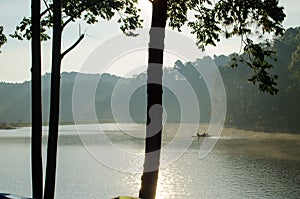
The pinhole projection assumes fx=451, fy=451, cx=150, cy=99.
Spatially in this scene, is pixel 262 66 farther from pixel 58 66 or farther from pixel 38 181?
pixel 38 181

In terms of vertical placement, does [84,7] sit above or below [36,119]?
above

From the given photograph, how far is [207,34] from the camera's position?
11297 mm

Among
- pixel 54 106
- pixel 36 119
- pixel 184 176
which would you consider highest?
pixel 54 106

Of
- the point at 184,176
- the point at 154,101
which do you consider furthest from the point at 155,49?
the point at 184,176

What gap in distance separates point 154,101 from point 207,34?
3.30 metres

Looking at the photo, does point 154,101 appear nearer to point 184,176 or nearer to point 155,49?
point 155,49

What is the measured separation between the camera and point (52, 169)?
10016 millimetres

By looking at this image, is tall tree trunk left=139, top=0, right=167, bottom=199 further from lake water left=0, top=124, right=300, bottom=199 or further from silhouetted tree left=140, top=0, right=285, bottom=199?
lake water left=0, top=124, right=300, bottom=199

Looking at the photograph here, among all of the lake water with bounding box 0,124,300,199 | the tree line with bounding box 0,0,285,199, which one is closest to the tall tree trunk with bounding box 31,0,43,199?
the tree line with bounding box 0,0,285,199

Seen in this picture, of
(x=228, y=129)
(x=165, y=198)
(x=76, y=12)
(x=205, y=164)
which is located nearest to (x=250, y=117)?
(x=228, y=129)

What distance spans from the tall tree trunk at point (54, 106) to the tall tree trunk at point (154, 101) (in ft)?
7.49

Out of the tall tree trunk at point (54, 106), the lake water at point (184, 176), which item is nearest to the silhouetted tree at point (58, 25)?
the tall tree trunk at point (54, 106)

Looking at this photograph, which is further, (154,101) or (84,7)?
(84,7)

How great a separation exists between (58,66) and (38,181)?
265cm
